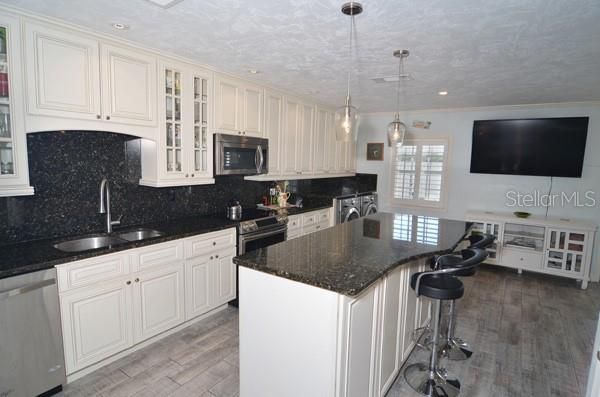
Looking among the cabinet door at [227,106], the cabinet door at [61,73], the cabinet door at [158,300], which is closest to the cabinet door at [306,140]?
the cabinet door at [227,106]

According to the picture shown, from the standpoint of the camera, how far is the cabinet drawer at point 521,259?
A: 4.50m

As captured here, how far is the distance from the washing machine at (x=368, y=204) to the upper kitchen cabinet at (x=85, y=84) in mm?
3623

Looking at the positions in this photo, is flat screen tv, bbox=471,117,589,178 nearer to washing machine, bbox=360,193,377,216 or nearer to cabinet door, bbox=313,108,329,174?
washing machine, bbox=360,193,377,216

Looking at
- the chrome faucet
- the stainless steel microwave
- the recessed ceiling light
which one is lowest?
the chrome faucet

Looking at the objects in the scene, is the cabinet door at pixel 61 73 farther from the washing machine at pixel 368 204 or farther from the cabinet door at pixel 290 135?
the washing machine at pixel 368 204

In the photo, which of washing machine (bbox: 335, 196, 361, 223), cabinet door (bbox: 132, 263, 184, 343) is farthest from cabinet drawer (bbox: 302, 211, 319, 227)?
cabinet door (bbox: 132, 263, 184, 343)

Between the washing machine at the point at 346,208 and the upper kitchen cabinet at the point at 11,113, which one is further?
the washing machine at the point at 346,208

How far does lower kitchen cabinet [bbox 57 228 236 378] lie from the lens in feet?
7.09

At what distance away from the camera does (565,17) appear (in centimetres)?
191

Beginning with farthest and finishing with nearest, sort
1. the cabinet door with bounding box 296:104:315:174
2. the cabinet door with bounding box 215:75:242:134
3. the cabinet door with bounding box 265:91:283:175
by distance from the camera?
1. the cabinet door with bounding box 296:104:315:174
2. the cabinet door with bounding box 265:91:283:175
3. the cabinet door with bounding box 215:75:242:134

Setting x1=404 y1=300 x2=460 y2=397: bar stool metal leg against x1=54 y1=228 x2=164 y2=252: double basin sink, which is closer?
x1=404 y1=300 x2=460 y2=397: bar stool metal leg

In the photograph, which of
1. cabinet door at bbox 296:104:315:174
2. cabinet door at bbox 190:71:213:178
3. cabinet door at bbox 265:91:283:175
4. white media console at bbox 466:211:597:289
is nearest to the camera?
cabinet door at bbox 190:71:213:178

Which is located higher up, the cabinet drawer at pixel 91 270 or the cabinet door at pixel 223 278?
the cabinet drawer at pixel 91 270

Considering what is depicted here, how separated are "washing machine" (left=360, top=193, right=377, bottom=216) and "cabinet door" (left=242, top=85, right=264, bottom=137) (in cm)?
237
